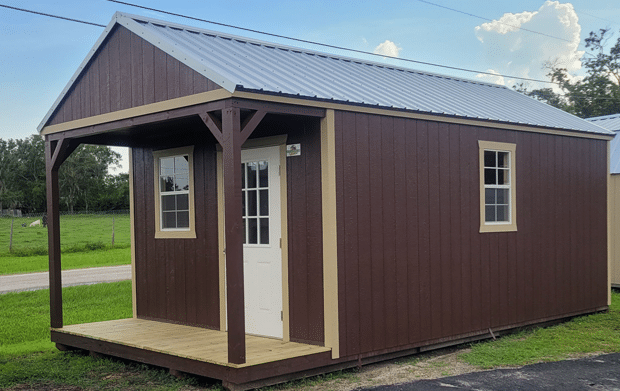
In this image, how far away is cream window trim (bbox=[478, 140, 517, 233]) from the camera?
8.98 m

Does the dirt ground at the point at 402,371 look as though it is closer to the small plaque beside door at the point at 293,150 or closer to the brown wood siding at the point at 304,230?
the brown wood siding at the point at 304,230

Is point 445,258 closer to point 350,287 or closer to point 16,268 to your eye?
point 350,287

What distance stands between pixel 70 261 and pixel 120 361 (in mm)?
14274

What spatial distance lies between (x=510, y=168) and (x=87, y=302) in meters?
7.90

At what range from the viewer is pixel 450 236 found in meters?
8.55

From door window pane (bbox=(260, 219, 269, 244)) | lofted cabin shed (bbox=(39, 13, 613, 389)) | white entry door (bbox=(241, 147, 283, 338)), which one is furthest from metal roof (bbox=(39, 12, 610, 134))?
door window pane (bbox=(260, 219, 269, 244))

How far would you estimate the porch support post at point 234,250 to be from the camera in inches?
244

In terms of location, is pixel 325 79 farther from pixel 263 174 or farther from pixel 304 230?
pixel 304 230

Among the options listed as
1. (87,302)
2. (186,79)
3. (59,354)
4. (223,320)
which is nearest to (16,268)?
(87,302)

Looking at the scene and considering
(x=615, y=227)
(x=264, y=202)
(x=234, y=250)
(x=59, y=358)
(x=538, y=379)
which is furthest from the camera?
(x=615, y=227)

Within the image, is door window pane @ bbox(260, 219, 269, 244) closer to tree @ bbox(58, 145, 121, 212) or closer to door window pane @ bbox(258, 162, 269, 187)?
door window pane @ bbox(258, 162, 269, 187)

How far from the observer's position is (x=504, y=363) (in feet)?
25.1

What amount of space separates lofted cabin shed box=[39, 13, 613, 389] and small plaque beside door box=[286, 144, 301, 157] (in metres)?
0.03

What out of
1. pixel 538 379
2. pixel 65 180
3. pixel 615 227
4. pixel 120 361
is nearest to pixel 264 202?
pixel 120 361
